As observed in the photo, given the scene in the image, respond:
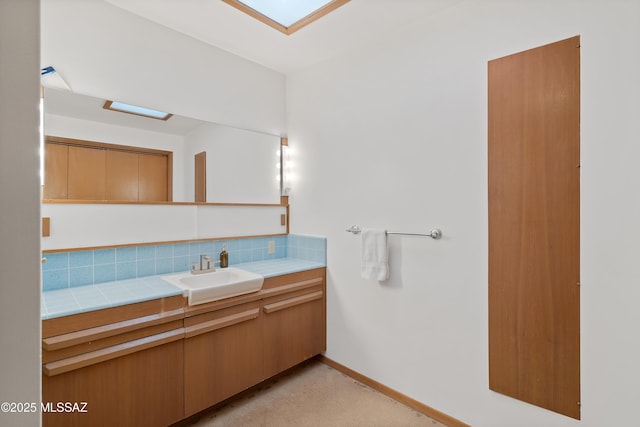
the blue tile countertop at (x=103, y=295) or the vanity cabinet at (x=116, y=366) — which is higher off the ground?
the blue tile countertop at (x=103, y=295)

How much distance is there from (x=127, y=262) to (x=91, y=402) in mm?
800

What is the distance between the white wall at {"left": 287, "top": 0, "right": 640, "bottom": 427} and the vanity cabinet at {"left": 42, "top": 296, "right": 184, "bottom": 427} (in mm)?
1281

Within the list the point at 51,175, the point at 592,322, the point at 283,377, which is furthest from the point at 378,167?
the point at 51,175

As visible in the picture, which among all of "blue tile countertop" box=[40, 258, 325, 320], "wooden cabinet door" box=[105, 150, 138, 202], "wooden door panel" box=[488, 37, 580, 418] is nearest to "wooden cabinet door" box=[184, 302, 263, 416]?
"blue tile countertop" box=[40, 258, 325, 320]

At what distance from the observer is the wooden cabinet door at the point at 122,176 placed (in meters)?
1.93

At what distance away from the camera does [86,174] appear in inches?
72.4

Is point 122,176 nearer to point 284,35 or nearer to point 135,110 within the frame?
point 135,110

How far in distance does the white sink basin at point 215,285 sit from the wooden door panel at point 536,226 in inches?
56.9

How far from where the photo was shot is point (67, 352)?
4.57ft

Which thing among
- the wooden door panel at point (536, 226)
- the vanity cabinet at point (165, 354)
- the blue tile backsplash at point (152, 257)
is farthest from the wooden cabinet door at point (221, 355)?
the wooden door panel at point (536, 226)

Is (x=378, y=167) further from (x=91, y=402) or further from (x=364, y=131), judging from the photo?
(x=91, y=402)

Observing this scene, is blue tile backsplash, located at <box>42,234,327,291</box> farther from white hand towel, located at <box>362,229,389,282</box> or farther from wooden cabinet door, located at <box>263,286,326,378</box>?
white hand towel, located at <box>362,229,389,282</box>

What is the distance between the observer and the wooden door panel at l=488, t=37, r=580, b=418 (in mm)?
1480

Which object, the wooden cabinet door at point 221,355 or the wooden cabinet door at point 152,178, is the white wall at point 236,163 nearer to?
the wooden cabinet door at point 152,178
